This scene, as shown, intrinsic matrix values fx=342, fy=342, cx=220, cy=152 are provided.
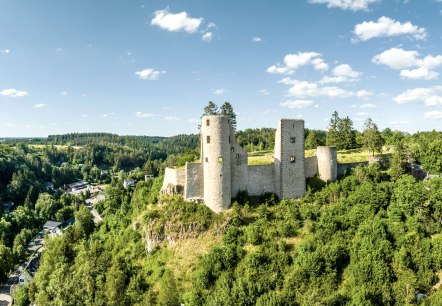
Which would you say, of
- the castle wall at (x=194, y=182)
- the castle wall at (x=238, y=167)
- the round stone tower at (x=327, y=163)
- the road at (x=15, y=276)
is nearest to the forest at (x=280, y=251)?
the castle wall at (x=238, y=167)

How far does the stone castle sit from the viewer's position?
37.1 meters

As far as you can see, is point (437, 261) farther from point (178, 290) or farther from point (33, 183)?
point (33, 183)

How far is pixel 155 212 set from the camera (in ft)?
129

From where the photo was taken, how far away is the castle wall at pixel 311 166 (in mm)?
42438

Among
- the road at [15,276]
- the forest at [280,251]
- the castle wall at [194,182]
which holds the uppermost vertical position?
the castle wall at [194,182]

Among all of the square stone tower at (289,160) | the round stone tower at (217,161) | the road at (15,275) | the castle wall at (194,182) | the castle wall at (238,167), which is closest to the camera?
the round stone tower at (217,161)

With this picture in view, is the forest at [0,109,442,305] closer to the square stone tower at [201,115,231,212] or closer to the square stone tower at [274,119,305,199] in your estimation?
the square stone tower at [274,119,305,199]

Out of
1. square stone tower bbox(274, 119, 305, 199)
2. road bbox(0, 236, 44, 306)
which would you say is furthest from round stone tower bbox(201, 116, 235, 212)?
road bbox(0, 236, 44, 306)

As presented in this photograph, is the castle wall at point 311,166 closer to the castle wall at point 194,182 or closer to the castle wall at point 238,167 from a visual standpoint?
the castle wall at point 238,167

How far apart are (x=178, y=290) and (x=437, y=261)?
2307cm

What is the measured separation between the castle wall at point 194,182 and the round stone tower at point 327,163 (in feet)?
49.5

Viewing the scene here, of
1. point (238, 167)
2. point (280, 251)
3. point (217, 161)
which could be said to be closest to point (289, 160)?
point (238, 167)

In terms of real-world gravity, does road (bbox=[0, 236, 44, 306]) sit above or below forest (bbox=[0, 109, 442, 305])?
below

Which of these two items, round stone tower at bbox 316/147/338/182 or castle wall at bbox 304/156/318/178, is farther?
castle wall at bbox 304/156/318/178
